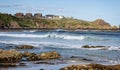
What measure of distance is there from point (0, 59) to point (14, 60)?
115 centimetres

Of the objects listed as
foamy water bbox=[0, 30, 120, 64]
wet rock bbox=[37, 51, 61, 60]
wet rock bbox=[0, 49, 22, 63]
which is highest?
wet rock bbox=[0, 49, 22, 63]

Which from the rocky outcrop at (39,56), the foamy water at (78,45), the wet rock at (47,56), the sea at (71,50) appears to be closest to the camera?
the sea at (71,50)

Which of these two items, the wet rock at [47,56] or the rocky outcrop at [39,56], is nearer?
the rocky outcrop at [39,56]

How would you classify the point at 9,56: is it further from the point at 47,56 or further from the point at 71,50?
the point at 71,50

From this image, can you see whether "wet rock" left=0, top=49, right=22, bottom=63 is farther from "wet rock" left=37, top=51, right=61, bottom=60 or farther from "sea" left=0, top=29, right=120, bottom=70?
"wet rock" left=37, top=51, right=61, bottom=60

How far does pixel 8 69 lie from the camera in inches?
918

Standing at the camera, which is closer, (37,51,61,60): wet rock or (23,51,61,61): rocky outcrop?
(23,51,61,61): rocky outcrop

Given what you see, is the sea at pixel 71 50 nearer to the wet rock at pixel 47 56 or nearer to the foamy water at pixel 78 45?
the foamy water at pixel 78 45

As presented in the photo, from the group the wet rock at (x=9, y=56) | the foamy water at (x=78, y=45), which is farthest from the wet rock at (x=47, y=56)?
the foamy water at (x=78, y=45)

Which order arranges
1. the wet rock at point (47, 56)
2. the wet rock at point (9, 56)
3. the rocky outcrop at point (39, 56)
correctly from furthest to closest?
the wet rock at point (47, 56), the rocky outcrop at point (39, 56), the wet rock at point (9, 56)

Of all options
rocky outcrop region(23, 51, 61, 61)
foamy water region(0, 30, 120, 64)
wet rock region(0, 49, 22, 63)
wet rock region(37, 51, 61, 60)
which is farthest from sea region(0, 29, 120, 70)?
wet rock region(0, 49, 22, 63)

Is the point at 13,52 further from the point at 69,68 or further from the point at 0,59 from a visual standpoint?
the point at 69,68

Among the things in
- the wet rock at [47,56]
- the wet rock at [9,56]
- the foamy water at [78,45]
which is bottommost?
the foamy water at [78,45]

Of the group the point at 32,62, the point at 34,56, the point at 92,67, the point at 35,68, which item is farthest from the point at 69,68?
the point at 34,56
